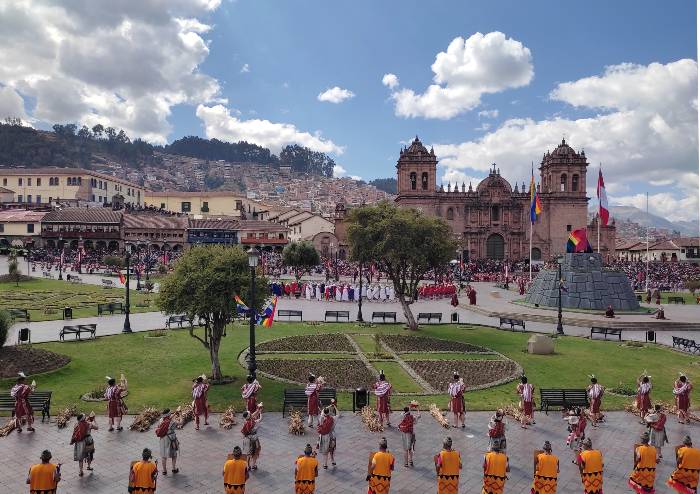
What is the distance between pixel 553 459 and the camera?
28.6 feet

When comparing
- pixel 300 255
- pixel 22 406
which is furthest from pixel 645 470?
pixel 300 255

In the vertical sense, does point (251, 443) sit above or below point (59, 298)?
below

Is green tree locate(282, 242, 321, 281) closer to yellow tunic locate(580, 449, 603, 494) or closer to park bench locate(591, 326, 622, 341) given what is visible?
park bench locate(591, 326, 622, 341)

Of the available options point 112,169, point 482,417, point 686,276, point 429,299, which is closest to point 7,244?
point 429,299

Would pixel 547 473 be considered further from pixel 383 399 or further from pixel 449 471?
pixel 383 399

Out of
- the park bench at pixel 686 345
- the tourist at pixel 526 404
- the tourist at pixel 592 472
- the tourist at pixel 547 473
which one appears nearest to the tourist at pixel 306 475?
the tourist at pixel 547 473

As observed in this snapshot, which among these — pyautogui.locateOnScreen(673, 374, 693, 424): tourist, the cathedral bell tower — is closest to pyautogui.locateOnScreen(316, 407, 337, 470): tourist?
pyautogui.locateOnScreen(673, 374, 693, 424): tourist

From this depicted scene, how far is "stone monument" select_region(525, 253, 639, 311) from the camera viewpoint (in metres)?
33.3

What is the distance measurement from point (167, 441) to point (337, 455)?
356 centimetres

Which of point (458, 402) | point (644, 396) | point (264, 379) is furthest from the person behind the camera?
point (264, 379)

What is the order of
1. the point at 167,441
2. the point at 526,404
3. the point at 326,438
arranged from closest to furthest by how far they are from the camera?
the point at 167,441
the point at 326,438
the point at 526,404

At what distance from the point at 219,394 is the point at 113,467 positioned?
4940 millimetres

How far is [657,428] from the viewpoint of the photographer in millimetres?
11008

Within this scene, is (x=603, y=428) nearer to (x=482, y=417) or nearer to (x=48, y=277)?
(x=482, y=417)
